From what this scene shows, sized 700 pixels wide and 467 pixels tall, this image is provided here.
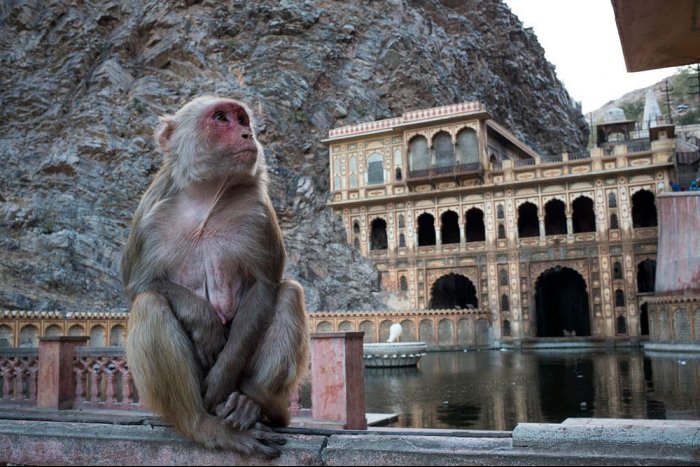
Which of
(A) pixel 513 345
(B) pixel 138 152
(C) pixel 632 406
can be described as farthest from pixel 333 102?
(C) pixel 632 406

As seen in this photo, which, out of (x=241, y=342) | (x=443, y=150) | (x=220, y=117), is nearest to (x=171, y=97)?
(x=443, y=150)

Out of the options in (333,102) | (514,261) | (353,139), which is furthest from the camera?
(333,102)

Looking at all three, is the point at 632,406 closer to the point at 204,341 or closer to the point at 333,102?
the point at 204,341

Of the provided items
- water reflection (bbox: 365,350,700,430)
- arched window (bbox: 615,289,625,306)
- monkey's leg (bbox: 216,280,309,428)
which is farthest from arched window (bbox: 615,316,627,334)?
monkey's leg (bbox: 216,280,309,428)

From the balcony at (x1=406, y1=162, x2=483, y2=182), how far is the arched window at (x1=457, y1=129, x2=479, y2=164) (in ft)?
1.06

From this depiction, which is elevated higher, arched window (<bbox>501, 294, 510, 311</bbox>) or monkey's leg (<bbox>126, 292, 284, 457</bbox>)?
arched window (<bbox>501, 294, 510, 311</bbox>)

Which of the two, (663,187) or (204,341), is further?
(663,187)

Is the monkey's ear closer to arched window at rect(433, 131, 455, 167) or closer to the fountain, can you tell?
the fountain

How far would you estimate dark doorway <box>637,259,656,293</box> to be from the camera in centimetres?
2886

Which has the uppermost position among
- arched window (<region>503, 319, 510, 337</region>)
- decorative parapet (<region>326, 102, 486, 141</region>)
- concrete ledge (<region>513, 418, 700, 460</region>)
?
decorative parapet (<region>326, 102, 486, 141</region>)

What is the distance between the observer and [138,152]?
2953 centimetres

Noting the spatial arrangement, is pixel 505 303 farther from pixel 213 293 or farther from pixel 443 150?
pixel 213 293

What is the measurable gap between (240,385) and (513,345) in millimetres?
26307

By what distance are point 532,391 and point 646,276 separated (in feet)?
68.5
